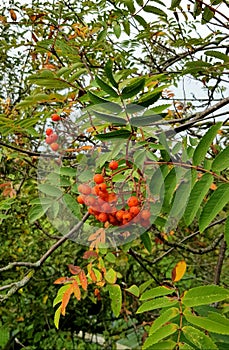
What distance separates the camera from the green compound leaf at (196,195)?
0.90m

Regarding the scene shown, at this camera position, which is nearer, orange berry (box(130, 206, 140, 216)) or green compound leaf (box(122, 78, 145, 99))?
green compound leaf (box(122, 78, 145, 99))

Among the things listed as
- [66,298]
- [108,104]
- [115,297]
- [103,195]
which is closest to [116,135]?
[108,104]

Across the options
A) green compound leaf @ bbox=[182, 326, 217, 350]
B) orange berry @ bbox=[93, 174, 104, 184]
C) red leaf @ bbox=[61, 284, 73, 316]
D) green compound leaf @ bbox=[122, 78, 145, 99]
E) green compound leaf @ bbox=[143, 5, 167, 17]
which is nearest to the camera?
green compound leaf @ bbox=[182, 326, 217, 350]

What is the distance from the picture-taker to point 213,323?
78 centimetres

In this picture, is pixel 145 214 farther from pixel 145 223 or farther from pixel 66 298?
pixel 66 298

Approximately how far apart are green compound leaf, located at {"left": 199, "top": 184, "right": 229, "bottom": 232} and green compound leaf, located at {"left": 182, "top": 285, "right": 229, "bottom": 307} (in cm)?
11

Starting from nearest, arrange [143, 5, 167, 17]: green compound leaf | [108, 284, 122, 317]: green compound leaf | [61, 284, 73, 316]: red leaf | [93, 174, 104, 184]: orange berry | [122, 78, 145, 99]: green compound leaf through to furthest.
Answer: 1. [122, 78, 145, 99]: green compound leaf
2. [93, 174, 104, 184]: orange berry
3. [61, 284, 73, 316]: red leaf
4. [108, 284, 122, 317]: green compound leaf
5. [143, 5, 167, 17]: green compound leaf

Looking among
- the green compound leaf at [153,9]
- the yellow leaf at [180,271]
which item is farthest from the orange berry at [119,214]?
the green compound leaf at [153,9]

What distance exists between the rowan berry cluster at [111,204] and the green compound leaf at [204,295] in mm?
224

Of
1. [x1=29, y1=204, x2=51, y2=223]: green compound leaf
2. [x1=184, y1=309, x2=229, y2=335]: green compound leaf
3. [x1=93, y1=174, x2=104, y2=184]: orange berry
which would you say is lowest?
[x1=184, y1=309, x2=229, y2=335]: green compound leaf

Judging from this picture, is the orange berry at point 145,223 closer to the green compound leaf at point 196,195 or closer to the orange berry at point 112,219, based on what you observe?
the orange berry at point 112,219

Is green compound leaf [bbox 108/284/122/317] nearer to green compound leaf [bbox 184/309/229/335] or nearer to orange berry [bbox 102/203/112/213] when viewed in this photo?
orange berry [bbox 102/203/112/213]

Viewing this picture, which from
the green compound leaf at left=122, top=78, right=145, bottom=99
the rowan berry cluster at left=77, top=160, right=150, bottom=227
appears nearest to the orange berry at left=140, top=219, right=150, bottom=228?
the rowan berry cluster at left=77, top=160, right=150, bottom=227

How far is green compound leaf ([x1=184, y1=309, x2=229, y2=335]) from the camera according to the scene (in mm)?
773
